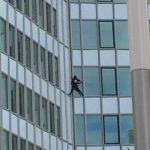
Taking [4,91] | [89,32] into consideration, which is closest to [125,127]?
[89,32]

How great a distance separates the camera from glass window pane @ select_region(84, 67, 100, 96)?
1724 inches

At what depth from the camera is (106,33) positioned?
44.9 m

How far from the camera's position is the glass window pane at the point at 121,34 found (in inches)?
1757

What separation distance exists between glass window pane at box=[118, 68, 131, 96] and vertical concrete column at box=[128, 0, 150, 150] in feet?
128

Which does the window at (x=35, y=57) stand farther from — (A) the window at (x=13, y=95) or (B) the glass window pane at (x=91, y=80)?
(B) the glass window pane at (x=91, y=80)

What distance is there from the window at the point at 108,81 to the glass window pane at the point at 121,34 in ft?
6.30

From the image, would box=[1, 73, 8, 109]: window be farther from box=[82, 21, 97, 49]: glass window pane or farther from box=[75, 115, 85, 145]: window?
box=[82, 21, 97, 49]: glass window pane

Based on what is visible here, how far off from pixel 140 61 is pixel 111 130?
126ft

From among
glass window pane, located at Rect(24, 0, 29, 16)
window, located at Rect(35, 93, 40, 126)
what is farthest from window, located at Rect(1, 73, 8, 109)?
glass window pane, located at Rect(24, 0, 29, 16)

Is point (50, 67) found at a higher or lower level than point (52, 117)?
higher

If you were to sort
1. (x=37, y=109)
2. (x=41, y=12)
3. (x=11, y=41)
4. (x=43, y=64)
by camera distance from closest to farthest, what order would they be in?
(x=11, y=41) < (x=37, y=109) < (x=43, y=64) < (x=41, y=12)

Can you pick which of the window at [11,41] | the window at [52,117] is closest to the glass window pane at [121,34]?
the window at [52,117]

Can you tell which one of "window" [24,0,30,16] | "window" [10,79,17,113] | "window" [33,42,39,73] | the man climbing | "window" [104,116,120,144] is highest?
"window" [24,0,30,16]

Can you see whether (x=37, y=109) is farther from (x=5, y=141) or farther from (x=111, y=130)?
(x=111, y=130)
